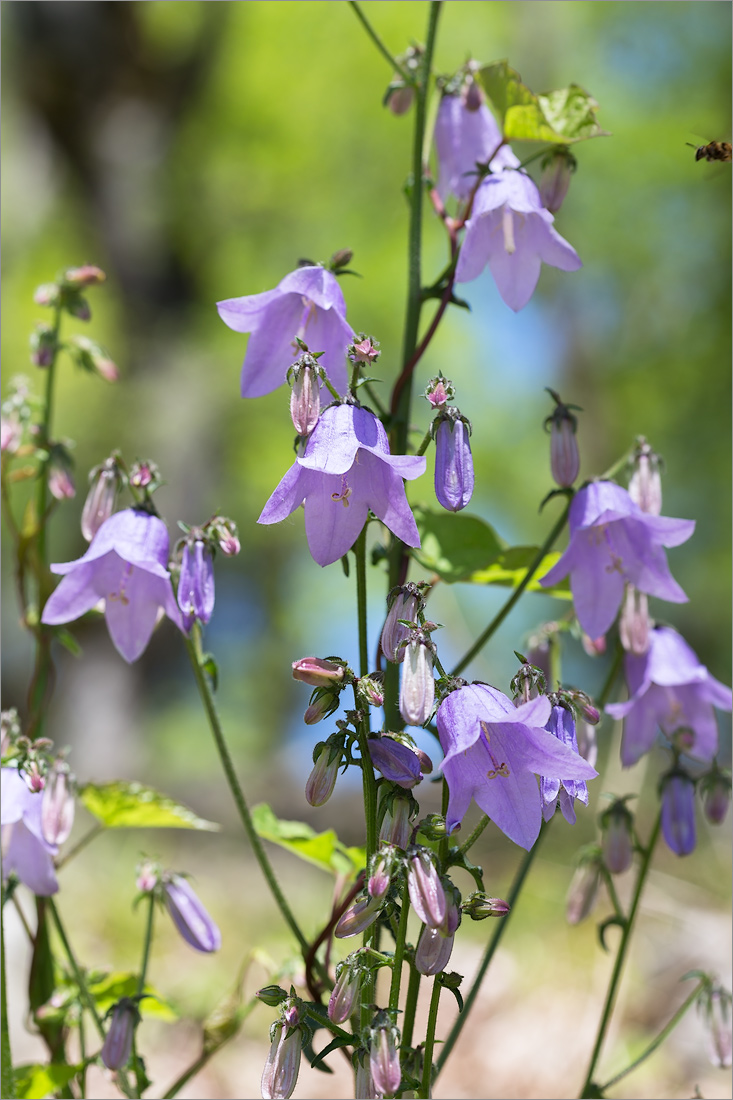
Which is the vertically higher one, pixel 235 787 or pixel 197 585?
pixel 197 585

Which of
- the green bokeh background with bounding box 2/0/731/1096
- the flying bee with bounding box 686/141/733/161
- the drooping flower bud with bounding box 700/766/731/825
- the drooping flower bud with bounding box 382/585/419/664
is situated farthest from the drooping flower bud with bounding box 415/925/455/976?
the green bokeh background with bounding box 2/0/731/1096

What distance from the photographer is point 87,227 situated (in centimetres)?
1252

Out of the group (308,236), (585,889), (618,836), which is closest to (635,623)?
(618,836)

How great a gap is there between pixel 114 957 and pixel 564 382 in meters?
9.72

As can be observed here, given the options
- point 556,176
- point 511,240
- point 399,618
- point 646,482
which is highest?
point 556,176

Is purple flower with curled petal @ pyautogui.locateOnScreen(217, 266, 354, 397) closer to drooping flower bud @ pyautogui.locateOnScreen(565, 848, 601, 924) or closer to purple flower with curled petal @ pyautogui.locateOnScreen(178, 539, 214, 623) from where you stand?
purple flower with curled petal @ pyautogui.locateOnScreen(178, 539, 214, 623)

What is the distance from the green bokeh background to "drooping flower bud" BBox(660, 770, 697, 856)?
8.17m

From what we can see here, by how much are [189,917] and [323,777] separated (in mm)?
708

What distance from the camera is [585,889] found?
1729 millimetres

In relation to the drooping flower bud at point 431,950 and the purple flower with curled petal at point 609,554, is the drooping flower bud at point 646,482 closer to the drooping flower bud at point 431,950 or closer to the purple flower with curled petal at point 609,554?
the purple flower with curled petal at point 609,554

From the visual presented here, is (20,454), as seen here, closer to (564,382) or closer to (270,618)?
(564,382)

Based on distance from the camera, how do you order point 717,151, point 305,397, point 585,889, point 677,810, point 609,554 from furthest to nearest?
point 717,151 < point 585,889 < point 677,810 < point 609,554 < point 305,397

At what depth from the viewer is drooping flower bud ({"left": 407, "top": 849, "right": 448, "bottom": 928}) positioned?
2.82 feet

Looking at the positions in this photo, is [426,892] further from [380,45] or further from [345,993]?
[380,45]
